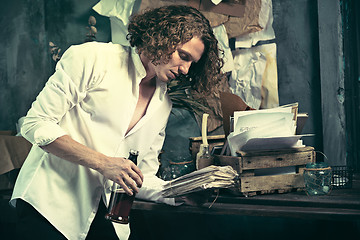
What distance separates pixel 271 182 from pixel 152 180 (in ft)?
1.56

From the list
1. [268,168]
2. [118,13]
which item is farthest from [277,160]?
[118,13]

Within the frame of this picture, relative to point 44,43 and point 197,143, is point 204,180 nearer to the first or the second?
point 197,143

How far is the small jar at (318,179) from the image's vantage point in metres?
1.42

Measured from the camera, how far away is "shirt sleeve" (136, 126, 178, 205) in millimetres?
1427

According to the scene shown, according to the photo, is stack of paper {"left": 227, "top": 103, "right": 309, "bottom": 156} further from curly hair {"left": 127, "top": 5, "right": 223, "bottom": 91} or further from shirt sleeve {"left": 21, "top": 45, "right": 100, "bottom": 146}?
shirt sleeve {"left": 21, "top": 45, "right": 100, "bottom": 146}

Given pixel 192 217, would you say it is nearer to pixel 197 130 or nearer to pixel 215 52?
pixel 197 130

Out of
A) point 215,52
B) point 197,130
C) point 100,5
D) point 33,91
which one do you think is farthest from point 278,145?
point 33,91

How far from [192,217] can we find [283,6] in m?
1.22

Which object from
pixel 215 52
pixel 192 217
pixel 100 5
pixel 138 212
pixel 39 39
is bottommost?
pixel 192 217

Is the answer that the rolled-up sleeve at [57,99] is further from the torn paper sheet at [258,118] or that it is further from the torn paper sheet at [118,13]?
the torn paper sheet at [118,13]

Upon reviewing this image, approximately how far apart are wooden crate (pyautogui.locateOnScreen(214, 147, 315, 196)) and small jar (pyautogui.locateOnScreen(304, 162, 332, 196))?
0.06 m

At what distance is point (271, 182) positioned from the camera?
1458 mm

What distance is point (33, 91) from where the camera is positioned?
2.44 metres

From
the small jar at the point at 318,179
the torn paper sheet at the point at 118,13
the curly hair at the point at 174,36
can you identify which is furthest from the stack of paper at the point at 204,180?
the torn paper sheet at the point at 118,13
